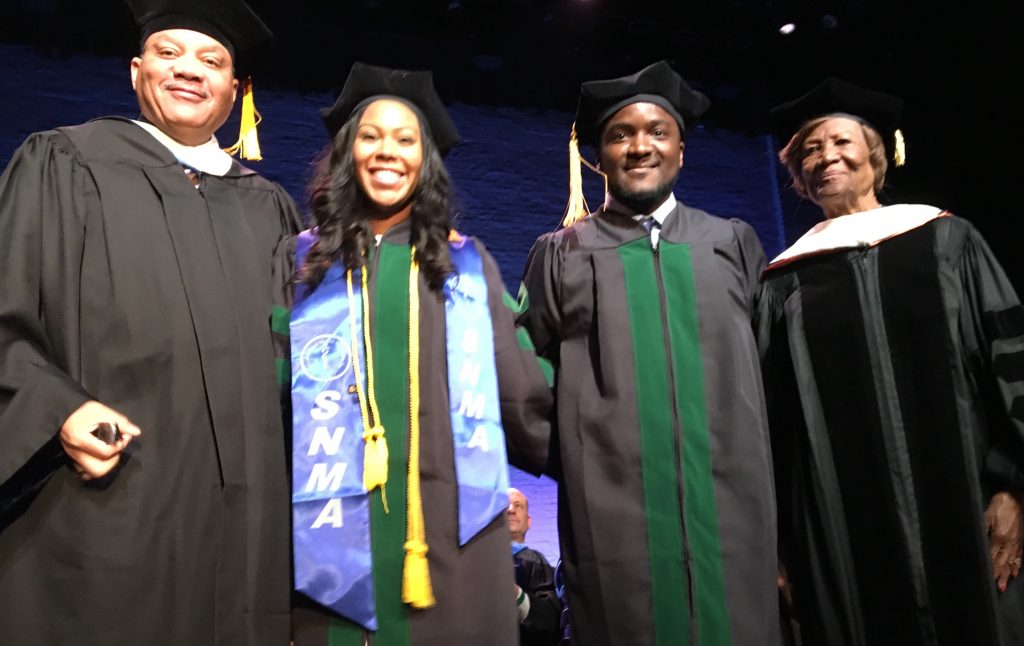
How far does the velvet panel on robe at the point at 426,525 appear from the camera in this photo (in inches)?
81.0

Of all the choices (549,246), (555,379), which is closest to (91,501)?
(555,379)

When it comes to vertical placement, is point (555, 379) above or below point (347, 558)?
above

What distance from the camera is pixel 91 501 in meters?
1.90

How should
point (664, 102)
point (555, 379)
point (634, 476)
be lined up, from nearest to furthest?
point (634, 476) → point (555, 379) → point (664, 102)

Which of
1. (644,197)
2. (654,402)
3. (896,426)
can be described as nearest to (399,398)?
(654,402)

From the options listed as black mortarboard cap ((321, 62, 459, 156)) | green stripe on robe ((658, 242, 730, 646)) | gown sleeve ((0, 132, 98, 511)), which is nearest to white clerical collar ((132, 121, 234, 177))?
gown sleeve ((0, 132, 98, 511))

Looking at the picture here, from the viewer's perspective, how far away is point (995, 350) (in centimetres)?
251

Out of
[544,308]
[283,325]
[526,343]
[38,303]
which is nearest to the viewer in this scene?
[38,303]

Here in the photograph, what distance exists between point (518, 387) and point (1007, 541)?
1.44 m

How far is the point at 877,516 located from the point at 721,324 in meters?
0.72

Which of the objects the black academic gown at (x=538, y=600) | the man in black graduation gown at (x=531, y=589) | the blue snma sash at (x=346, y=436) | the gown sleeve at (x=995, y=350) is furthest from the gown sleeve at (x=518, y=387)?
the black academic gown at (x=538, y=600)

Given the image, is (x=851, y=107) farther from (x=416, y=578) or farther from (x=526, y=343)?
(x=416, y=578)

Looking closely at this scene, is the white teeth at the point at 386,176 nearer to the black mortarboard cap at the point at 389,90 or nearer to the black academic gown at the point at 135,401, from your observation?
the black mortarboard cap at the point at 389,90

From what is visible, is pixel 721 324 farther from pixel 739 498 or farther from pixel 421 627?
pixel 421 627
